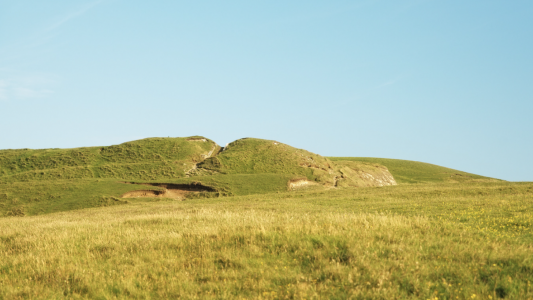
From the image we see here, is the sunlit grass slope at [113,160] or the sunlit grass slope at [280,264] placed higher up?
the sunlit grass slope at [113,160]

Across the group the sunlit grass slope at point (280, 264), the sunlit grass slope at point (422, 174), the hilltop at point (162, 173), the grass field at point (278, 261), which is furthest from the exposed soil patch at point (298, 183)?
the sunlit grass slope at point (280, 264)

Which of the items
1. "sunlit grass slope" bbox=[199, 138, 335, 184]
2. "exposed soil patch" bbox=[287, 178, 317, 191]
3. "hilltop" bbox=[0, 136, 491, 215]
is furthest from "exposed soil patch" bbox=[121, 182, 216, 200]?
"exposed soil patch" bbox=[287, 178, 317, 191]

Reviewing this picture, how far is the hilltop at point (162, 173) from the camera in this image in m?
45.3

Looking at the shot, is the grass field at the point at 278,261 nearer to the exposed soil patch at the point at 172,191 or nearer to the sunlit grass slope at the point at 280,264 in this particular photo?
the sunlit grass slope at the point at 280,264

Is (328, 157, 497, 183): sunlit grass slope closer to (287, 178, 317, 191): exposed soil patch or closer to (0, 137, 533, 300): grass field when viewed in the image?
(287, 178, 317, 191): exposed soil patch

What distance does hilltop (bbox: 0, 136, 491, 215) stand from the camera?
45.3m

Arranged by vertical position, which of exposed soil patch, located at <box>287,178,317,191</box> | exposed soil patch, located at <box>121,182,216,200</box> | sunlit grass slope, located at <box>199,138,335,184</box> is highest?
sunlit grass slope, located at <box>199,138,335,184</box>

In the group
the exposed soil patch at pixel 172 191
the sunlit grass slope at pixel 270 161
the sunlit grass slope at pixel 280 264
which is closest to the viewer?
the sunlit grass slope at pixel 280 264

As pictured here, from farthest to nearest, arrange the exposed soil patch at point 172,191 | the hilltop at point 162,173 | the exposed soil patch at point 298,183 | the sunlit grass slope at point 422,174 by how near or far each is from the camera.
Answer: the sunlit grass slope at point 422,174 → the exposed soil patch at point 298,183 → the exposed soil patch at point 172,191 → the hilltop at point 162,173

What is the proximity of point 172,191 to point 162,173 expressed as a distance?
10.7 m

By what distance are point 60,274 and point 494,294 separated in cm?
957

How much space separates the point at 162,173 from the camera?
58750 mm

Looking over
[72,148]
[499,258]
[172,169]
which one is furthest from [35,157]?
[499,258]

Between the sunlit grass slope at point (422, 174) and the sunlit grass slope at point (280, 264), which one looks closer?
the sunlit grass slope at point (280, 264)
